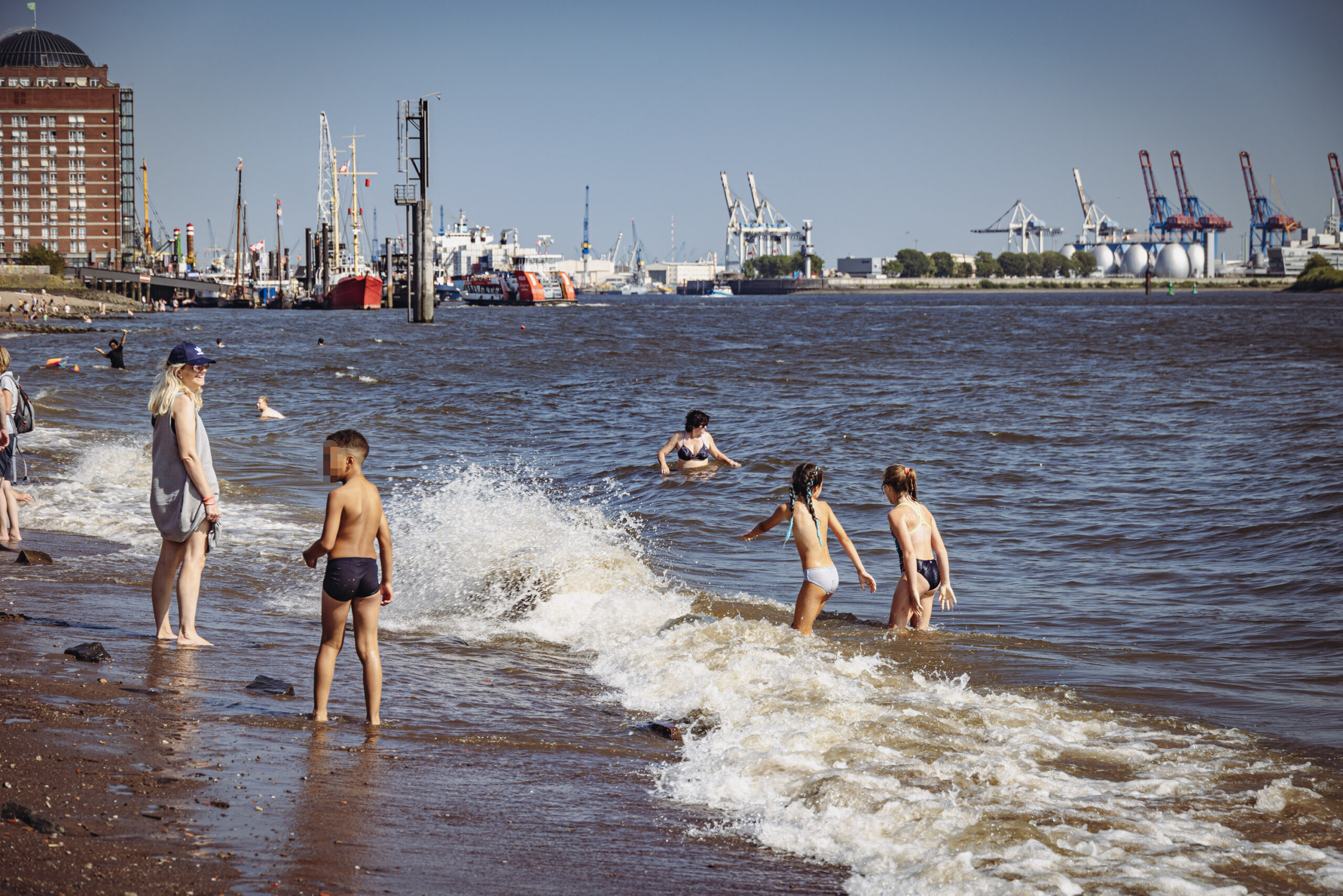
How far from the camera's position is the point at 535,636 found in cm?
825

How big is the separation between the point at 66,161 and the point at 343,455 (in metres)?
133

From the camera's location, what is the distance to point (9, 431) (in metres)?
9.55

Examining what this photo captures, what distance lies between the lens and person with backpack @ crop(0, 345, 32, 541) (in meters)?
9.40

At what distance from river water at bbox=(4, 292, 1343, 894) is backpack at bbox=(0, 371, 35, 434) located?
54.1 inches

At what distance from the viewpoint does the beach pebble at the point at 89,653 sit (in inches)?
244

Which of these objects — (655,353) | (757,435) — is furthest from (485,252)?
(757,435)

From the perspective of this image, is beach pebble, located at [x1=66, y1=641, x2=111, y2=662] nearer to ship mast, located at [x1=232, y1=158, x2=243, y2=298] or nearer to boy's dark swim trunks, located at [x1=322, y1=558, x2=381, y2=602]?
boy's dark swim trunks, located at [x1=322, y1=558, x2=381, y2=602]

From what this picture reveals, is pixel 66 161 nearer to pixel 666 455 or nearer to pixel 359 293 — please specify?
pixel 359 293

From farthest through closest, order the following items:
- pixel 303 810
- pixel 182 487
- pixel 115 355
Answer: pixel 115 355 → pixel 182 487 → pixel 303 810

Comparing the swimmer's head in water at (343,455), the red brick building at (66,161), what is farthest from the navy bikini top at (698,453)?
the red brick building at (66,161)

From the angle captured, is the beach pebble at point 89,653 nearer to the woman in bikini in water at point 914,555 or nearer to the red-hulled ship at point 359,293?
the woman in bikini in water at point 914,555

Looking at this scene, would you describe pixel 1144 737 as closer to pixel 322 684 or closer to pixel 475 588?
pixel 322 684

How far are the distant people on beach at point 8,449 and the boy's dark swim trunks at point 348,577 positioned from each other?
5475mm

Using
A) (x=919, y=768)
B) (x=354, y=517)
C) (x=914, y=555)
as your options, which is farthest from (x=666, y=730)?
(x=914, y=555)
